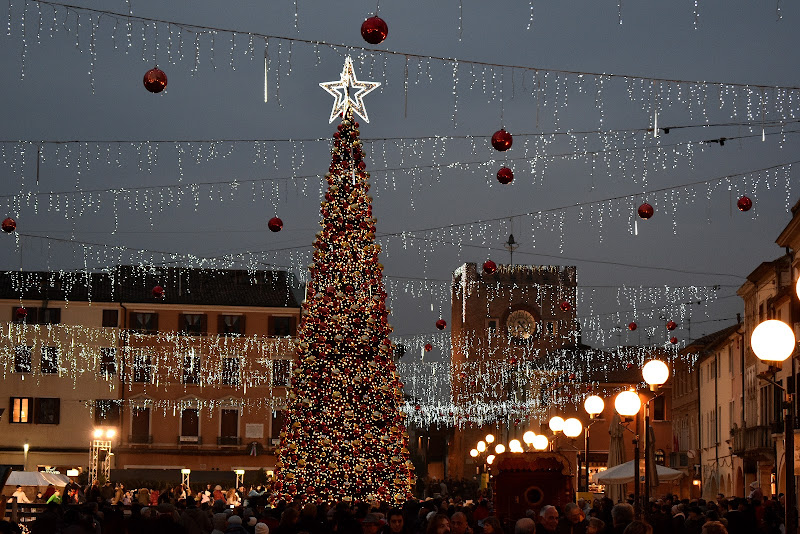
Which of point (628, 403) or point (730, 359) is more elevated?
point (730, 359)

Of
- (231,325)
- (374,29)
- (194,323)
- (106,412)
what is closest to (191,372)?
(194,323)

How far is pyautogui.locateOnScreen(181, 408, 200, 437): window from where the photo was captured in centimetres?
6291

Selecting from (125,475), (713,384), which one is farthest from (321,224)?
(125,475)

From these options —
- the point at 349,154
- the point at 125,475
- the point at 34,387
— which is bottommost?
the point at 125,475

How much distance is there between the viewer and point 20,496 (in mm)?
29266

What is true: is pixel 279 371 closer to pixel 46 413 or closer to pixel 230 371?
pixel 230 371

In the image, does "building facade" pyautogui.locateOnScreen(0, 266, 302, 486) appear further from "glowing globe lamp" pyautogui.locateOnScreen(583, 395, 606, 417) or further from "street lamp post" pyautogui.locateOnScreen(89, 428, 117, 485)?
"glowing globe lamp" pyautogui.locateOnScreen(583, 395, 606, 417)

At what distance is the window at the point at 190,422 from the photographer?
6291cm

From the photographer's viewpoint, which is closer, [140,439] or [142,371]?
[140,439]

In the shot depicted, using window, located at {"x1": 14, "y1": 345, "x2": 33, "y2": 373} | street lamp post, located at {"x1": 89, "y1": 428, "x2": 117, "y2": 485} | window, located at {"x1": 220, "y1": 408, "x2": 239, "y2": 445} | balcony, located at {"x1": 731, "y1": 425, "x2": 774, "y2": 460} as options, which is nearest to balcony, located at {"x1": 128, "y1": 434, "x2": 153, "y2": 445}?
window, located at {"x1": 220, "y1": 408, "x2": 239, "y2": 445}

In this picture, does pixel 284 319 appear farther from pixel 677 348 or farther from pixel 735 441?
pixel 735 441

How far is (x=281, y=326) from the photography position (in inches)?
2571

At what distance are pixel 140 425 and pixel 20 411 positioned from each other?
571 cm

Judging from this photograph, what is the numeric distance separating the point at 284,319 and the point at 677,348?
64.7ft
